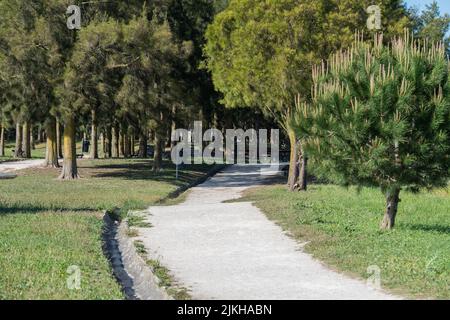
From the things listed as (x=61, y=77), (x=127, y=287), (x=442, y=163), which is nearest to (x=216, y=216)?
(x=442, y=163)

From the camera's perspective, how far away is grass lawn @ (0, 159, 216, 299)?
32.0 feet

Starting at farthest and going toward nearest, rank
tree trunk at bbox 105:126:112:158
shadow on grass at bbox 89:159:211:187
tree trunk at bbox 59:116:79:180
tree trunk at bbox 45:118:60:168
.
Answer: tree trunk at bbox 105:126:112:158
tree trunk at bbox 45:118:60:168
shadow on grass at bbox 89:159:211:187
tree trunk at bbox 59:116:79:180

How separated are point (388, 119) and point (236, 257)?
414 cm

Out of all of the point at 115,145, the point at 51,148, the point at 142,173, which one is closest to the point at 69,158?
the point at 142,173

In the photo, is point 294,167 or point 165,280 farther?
point 294,167

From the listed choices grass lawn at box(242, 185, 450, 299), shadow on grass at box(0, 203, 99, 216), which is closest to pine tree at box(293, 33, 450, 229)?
grass lawn at box(242, 185, 450, 299)

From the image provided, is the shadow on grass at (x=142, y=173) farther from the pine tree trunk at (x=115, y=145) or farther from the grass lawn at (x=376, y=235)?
the pine tree trunk at (x=115, y=145)

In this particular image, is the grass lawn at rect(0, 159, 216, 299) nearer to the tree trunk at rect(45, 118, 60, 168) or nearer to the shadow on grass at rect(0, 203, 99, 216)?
the shadow on grass at rect(0, 203, 99, 216)

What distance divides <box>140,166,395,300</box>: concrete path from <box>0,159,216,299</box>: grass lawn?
4.42 feet

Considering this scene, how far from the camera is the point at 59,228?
50.3 feet

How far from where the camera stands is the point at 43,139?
304 ft

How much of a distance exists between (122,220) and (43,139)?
77.3 m

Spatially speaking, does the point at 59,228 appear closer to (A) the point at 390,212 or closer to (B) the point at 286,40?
(A) the point at 390,212
